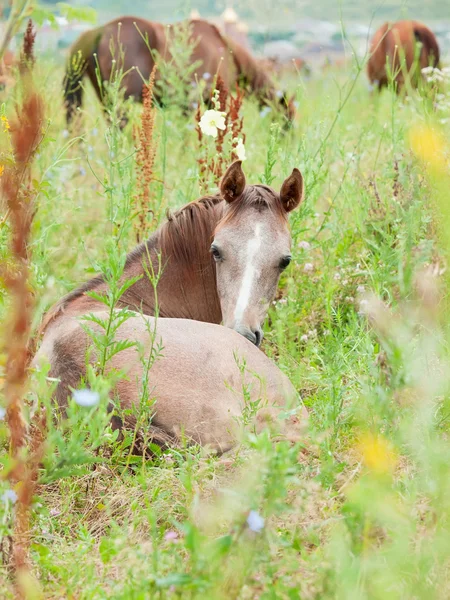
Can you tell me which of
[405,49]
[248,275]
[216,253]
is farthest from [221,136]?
[405,49]

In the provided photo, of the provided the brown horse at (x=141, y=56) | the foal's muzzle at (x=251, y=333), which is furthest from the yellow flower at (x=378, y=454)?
the brown horse at (x=141, y=56)

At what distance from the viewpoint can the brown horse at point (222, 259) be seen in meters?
3.87

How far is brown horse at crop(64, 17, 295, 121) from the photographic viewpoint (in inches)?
353

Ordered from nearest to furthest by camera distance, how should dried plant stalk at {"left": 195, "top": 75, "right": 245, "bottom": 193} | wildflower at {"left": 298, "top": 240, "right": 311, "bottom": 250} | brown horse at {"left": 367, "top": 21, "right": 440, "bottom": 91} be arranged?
wildflower at {"left": 298, "top": 240, "right": 311, "bottom": 250} < dried plant stalk at {"left": 195, "top": 75, "right": 245, "bottom": 193} < brown horse at {"left": 367, "top": 21, "right": 440, "bottom": 91}

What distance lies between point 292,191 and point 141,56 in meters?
6.20

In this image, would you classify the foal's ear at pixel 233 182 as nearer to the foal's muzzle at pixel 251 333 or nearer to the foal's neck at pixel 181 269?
the foal's neck at pixel 181 269

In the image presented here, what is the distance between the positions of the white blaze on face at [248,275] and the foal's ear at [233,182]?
0.29 metres

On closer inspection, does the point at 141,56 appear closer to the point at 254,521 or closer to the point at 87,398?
the point at 87,398

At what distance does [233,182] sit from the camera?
4.05 metres

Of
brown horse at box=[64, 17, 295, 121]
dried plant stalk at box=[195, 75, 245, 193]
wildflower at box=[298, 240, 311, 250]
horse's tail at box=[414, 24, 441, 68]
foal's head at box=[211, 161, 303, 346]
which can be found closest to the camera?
foal's head at box=[211, 161, 303, 346]

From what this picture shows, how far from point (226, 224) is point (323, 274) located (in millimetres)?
951

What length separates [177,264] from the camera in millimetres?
4305

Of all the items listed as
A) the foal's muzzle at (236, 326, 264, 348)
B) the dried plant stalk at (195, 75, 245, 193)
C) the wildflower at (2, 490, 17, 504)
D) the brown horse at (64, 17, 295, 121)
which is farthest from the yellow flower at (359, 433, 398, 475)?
the brown horse at (64, 17, 295, 121)

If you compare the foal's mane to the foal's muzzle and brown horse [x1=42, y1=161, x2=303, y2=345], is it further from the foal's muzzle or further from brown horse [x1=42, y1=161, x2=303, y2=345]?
the foal's muzzle
